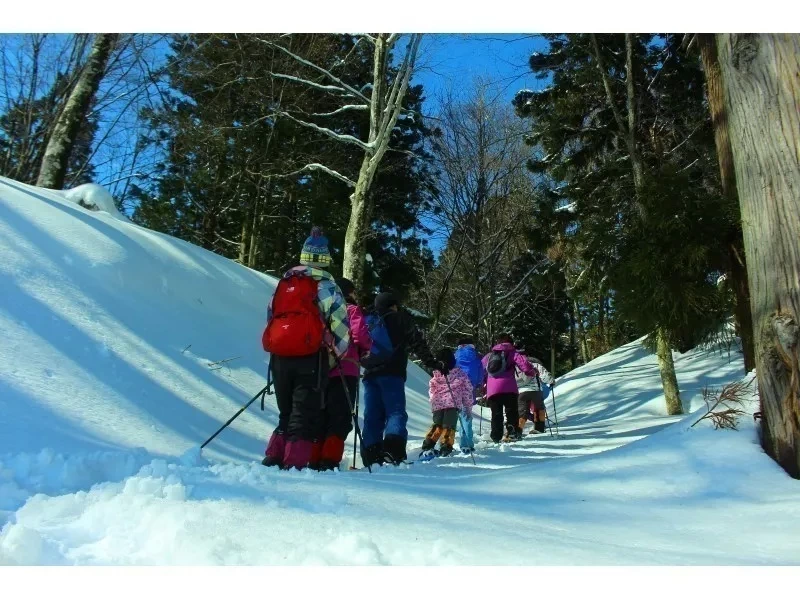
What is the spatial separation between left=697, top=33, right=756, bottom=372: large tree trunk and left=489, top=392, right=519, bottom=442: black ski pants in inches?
143

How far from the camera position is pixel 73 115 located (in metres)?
9.80

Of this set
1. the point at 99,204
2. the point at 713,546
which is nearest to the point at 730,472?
the point at 713,546

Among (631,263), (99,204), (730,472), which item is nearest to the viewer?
(730,472)

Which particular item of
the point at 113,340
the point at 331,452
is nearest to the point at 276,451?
the point at 331,452

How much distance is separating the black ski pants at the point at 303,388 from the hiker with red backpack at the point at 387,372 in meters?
1.06

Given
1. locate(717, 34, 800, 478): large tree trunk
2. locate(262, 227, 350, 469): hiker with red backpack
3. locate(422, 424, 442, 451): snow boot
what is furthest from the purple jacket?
locate(717, 34, 800, 478): large tree trunk

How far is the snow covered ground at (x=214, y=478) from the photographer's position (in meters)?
2.43

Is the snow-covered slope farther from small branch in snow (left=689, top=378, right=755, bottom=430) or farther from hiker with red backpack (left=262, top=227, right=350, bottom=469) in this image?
small branch in snow (left=689, top=378, right=755, bottom=430)

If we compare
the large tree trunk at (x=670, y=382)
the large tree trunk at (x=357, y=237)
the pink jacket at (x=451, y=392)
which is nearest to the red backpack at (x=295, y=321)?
the pink jacket at (x=451, y=392)

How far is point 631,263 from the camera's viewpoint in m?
6.25

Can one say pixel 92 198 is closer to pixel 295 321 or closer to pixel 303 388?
pixel 295 321

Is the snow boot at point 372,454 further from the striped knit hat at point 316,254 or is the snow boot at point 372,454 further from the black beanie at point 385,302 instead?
the striped knit hat at point 316,254
